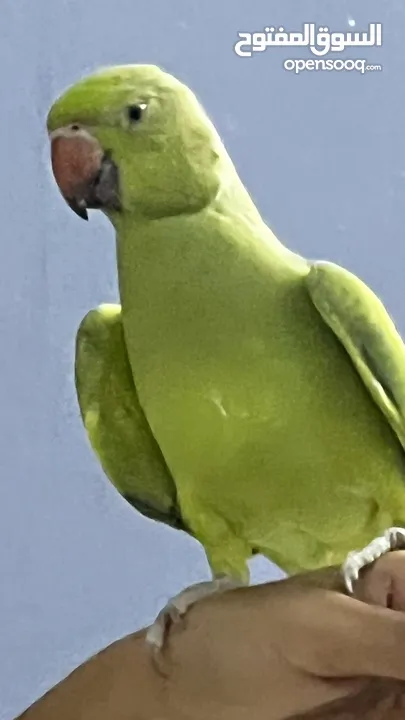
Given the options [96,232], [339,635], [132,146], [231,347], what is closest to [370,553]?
[339,635]

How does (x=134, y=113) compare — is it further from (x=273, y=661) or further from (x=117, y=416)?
(x=273, y=661)

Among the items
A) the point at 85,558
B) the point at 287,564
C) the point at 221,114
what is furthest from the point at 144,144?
the point at 85,558

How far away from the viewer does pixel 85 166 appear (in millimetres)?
652

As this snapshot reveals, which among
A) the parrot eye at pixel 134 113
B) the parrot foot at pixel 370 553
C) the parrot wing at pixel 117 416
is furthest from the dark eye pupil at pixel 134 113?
the parrot foot at pixel 370 553

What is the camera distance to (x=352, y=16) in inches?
45.5

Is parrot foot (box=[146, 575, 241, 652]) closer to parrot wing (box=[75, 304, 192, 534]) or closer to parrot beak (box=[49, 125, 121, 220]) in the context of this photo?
parrot wing (box=[75, 304, 192, 534])

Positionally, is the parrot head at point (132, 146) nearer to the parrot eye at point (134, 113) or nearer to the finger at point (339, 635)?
the parrot eye at point (134, 113)

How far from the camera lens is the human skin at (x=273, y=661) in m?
0.58

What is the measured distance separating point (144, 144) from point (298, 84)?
56 cm

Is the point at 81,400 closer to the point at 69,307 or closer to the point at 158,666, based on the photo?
the point at 158,666

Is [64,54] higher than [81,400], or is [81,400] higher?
[64,54]

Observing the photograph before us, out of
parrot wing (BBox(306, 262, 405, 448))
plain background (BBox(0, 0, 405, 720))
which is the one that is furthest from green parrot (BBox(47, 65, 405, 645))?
plain background (BBox(0, 0, 405, 720))

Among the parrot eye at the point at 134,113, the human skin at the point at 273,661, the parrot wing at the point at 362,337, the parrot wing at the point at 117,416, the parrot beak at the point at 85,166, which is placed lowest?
the human skin at the point at 273,661

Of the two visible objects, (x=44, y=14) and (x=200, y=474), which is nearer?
(x=200, y=474)
